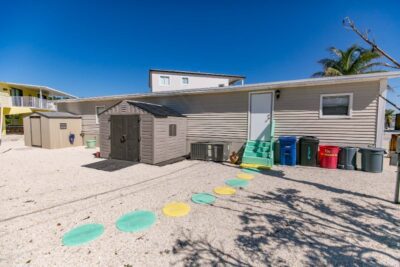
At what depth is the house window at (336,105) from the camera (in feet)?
20.2

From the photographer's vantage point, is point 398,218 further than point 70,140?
No

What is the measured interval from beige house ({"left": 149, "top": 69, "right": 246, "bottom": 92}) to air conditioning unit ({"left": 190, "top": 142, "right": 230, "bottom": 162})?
1351cm

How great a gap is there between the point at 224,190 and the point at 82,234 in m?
2.84

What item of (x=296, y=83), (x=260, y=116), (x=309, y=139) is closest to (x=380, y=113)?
(x=309, y=139)

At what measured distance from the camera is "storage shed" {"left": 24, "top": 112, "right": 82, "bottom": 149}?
10.4 meters

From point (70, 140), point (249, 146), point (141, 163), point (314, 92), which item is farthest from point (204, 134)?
point (70, 140)

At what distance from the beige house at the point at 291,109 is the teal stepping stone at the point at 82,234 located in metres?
6.06

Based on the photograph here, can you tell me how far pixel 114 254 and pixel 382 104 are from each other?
8.01 m

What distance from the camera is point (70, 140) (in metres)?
11.3

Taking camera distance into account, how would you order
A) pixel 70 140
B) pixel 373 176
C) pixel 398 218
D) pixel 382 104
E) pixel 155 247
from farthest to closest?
pixel 70 140 → pixel 382 104 → pixel 373 176 → pixel 398 218 → pixel 155 247

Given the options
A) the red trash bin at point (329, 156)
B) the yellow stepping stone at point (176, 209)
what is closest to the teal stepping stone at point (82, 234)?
the yellow stepping stone at point (176, 209)

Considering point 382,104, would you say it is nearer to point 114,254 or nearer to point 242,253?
point 242,253

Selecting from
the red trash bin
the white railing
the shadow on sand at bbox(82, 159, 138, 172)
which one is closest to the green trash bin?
the shadow on sand at bbox(82, 159, 138, 172)

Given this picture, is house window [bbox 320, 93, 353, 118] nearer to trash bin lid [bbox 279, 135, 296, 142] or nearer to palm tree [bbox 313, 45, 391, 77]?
trash bin lid [bbox 279, 135, 296, 142]
